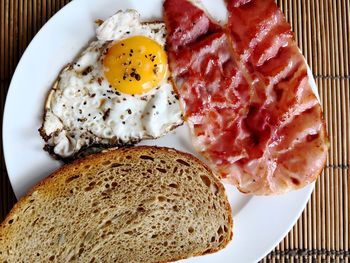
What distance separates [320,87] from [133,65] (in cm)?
108

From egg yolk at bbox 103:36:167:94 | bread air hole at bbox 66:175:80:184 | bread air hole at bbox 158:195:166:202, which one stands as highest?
egg yolk at bbox 103:36:167:94

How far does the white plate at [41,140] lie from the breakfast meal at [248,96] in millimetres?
84

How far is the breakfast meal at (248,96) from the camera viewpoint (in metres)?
2.95

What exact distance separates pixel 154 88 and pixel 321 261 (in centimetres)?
132

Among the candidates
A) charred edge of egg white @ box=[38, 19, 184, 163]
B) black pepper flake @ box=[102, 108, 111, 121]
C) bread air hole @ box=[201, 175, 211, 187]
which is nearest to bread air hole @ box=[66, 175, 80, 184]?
charred edge of egg white @ box=[38, 19, 184, 163]

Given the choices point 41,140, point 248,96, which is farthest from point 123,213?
point 248,96

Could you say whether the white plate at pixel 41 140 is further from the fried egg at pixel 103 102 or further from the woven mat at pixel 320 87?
the woven mat at pixel 320 87

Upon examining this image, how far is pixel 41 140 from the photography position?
2.86 metres

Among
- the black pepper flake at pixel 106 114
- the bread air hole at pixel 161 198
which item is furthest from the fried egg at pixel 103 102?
the bread air hole at pixel 161 198

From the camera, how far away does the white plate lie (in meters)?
2.84

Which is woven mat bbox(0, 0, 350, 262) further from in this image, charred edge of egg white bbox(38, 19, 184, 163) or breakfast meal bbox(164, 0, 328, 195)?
charred edge of egg white bbox(38, 19, 184, 163)

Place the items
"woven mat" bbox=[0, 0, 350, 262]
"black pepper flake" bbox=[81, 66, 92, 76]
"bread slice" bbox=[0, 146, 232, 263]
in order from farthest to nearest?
"woven mat" bbox=[0, 0, 350, 262] → "black pepper flake" bbox=[81, 66, 92, 76] → "bread slice" bbox=[0, 146, 232, 263]

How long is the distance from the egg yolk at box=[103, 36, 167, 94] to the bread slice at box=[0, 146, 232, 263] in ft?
1.04

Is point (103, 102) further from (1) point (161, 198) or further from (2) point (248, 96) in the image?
(2) point (248, 96)
